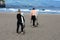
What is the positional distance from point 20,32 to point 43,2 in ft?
82.1

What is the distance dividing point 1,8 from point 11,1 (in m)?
2.68

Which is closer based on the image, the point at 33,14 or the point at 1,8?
the point at 33,14

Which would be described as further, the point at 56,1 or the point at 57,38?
the point at 56,1

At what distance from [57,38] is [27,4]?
2757 centimetres

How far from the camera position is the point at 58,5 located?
4141 centimetres

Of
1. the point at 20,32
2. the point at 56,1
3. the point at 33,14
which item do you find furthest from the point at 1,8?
the point at 20,32

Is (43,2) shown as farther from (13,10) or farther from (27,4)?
(13,10)

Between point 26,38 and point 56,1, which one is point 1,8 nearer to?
Answer: point 56,1

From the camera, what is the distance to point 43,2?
4109 cm

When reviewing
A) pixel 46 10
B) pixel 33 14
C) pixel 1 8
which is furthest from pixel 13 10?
pixel 33 14

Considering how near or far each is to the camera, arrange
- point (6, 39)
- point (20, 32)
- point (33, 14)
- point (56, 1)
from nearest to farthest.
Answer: point (6, 39), point (20, 32), point (33, 14), point (56, 1)

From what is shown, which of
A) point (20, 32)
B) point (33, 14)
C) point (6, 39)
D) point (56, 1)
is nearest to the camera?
point (6, 39)

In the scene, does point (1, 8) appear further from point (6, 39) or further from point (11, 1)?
point (6, 39)

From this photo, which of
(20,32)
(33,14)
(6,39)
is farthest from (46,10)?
(6,39)
